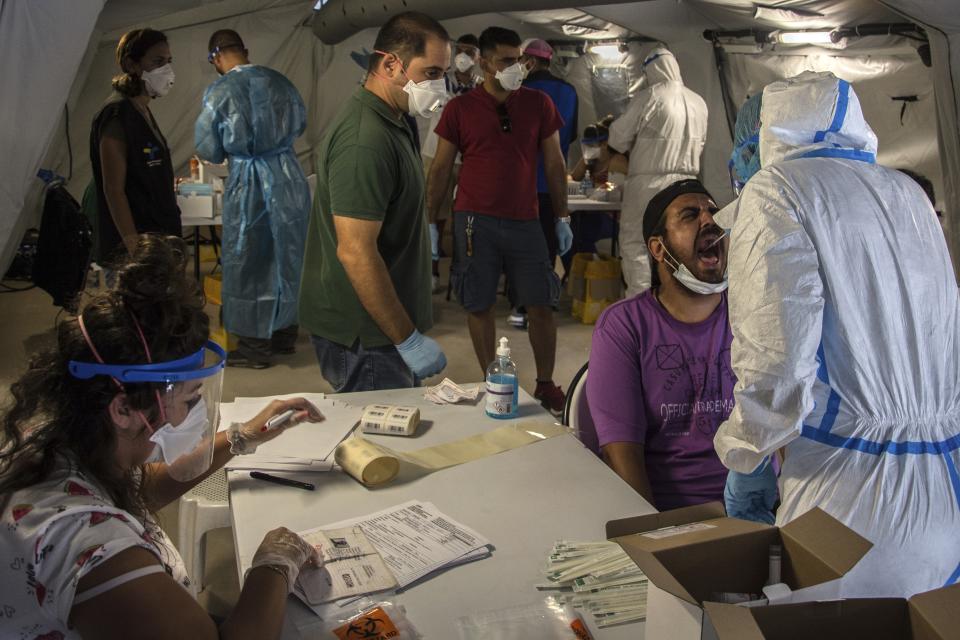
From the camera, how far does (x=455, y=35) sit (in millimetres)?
8672

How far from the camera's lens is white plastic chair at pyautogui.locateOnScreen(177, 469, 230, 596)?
6.27ft

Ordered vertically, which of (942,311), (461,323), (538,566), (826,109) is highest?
(826,109)

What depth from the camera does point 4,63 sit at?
10.3 feet

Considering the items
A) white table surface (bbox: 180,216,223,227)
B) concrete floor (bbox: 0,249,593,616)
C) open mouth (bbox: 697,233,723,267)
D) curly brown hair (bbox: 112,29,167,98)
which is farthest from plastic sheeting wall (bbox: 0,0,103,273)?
open mouth (bbox: 697,233,723,267)

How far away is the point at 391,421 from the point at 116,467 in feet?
2.48

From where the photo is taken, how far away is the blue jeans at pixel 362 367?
7.47 feet

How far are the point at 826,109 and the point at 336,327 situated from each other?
4.41 feet

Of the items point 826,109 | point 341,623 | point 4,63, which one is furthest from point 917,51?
point 341,623

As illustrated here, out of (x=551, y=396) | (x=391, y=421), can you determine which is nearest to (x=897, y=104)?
(x=551, y=396)

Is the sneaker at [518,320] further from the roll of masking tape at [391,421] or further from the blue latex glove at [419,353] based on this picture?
the roll of masking tape at [391,421]

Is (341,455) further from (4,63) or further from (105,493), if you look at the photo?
(4,63)

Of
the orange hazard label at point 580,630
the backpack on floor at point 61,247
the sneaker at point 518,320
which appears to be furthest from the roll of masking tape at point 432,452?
the sneaker at point 518,320

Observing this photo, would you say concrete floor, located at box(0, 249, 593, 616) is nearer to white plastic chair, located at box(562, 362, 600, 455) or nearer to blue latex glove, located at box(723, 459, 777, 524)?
white plastic chair, located at box(562, 362, 600, 455)

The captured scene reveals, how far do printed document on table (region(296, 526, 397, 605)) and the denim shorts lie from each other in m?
2.42
